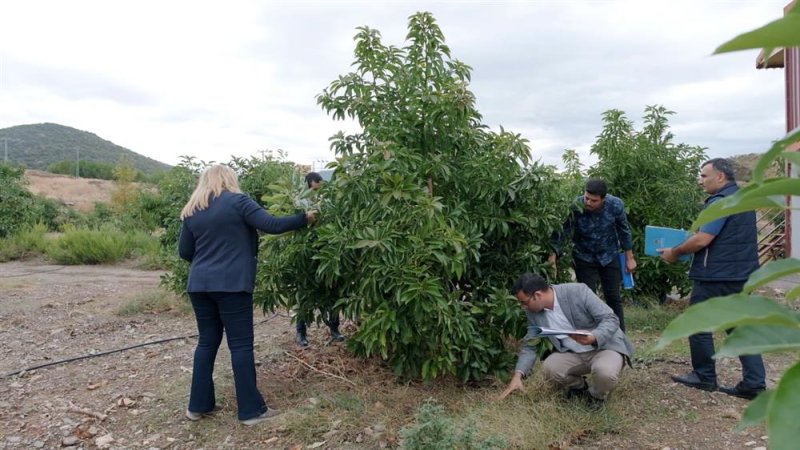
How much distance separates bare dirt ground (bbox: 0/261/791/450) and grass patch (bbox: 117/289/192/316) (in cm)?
87

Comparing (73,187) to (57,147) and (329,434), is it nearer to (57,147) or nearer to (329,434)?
(57,147)

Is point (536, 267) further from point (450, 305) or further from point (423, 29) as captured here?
point (423, 29)

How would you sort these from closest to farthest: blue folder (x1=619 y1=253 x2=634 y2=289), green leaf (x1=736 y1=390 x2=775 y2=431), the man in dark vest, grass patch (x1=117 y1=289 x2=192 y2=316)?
1. green leaf (x1=736 y1=390 x2=775 y2=431)
2. the man in dark vest
3. blue folder (x1=619 y1=253 x2=634 y2=289)
4. grass patch (x1=117 y1=289 x2=192 y2=316)

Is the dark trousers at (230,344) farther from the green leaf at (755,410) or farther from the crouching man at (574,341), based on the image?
the green leaf at (755,410)

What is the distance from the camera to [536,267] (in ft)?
14.9

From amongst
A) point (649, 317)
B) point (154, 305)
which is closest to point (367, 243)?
point (649, 317)

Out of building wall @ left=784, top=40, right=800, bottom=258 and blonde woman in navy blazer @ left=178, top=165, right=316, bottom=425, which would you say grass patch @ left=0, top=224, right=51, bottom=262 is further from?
building wall @ left=784, top=40, right=800, bottom=258

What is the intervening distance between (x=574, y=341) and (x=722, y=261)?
3.72ft

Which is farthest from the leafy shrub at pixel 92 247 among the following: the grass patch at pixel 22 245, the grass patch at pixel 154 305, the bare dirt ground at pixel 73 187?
the bare dirt ground at pixel 73 187

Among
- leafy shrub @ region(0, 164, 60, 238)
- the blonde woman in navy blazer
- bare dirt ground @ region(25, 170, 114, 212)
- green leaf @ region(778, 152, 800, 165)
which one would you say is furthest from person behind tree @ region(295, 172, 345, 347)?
bare dirt ground @ region(25, 170, 114, 212)

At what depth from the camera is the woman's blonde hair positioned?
12.8 ft

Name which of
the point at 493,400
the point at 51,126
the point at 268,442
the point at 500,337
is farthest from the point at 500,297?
the point at 51,126

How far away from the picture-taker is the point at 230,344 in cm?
392

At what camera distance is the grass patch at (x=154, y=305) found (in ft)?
25.7
